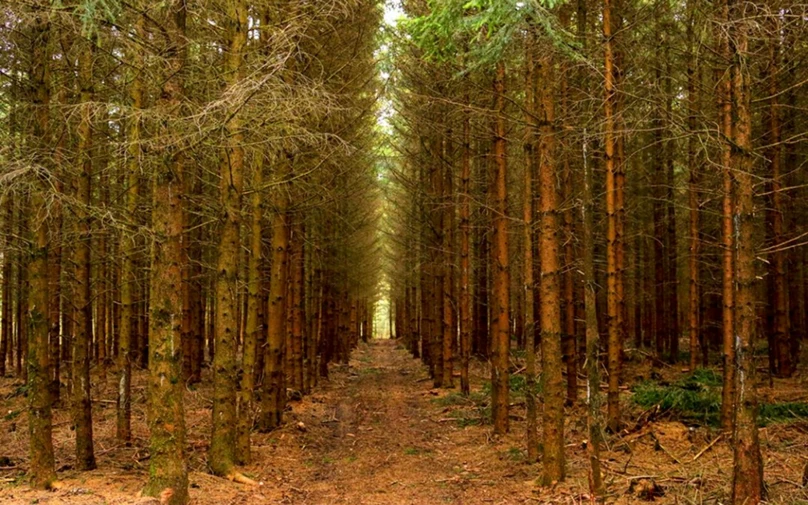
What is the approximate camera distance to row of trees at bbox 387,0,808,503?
579cm

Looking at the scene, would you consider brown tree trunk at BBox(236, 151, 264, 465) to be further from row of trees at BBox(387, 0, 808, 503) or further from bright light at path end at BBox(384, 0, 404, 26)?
bright light at path end at BBox(384, 0, 404, 26)

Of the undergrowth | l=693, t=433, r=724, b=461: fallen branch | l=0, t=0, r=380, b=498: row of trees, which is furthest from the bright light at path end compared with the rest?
l=693, t=433, r=724, b=461: fallen branch

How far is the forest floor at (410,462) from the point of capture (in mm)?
6969

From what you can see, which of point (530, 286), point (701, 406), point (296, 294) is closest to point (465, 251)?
point (296, 294)

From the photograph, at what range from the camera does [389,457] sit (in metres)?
10.2

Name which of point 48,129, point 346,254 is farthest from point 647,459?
point 346,254

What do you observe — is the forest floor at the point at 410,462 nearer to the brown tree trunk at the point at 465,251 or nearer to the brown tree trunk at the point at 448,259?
the brown tree trunk at the point at 465,251

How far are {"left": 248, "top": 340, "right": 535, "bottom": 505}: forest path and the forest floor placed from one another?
1.0 inches

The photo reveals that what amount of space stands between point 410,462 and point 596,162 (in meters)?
10.6

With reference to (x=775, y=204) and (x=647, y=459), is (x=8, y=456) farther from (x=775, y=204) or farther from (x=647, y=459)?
(x=775, y=204)

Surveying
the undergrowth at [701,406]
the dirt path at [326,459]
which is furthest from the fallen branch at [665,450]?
the dirt path at [326,459]

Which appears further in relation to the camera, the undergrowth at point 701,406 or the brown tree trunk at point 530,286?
the undergrowth at point 701,406

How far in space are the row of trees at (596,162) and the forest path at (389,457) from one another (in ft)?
2.98

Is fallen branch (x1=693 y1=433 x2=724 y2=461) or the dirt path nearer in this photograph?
the dirt path
